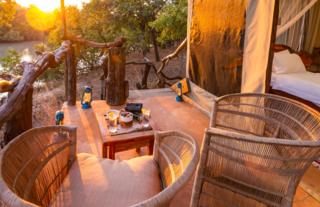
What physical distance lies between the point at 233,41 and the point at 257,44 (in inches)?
18.9

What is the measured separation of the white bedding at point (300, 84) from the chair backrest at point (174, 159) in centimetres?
253

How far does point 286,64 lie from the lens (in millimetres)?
3883

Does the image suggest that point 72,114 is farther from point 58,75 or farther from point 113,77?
point 58,75

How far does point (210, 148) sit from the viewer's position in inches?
55.2

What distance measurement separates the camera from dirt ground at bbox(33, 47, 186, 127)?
18.1ft

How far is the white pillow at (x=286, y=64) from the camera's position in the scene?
3861 millimetres

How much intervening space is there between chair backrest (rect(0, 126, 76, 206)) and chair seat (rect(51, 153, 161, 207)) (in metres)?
0.06

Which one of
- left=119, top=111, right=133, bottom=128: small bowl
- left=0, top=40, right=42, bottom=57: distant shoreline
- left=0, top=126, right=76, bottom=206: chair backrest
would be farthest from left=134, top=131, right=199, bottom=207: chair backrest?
left=0, top=40, right=42, bottom=57: distant shoreline

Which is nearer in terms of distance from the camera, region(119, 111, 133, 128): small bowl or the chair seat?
Result: the chair seat

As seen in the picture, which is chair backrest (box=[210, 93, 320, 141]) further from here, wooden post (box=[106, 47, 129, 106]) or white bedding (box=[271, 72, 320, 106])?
wooden post (box=[106, 47, 129, 106])

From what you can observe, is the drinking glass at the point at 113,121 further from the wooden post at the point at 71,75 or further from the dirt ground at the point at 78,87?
the dirt ground at the point at 78,87

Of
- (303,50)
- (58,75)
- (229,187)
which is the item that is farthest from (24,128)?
(58,75)

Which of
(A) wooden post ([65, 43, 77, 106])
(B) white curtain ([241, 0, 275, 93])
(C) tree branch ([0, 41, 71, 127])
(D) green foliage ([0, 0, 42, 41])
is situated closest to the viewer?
(C) tree branch ([0, 41, 71, 127])

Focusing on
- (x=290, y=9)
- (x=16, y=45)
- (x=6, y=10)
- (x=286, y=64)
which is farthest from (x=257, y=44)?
(x=16, y=45)
